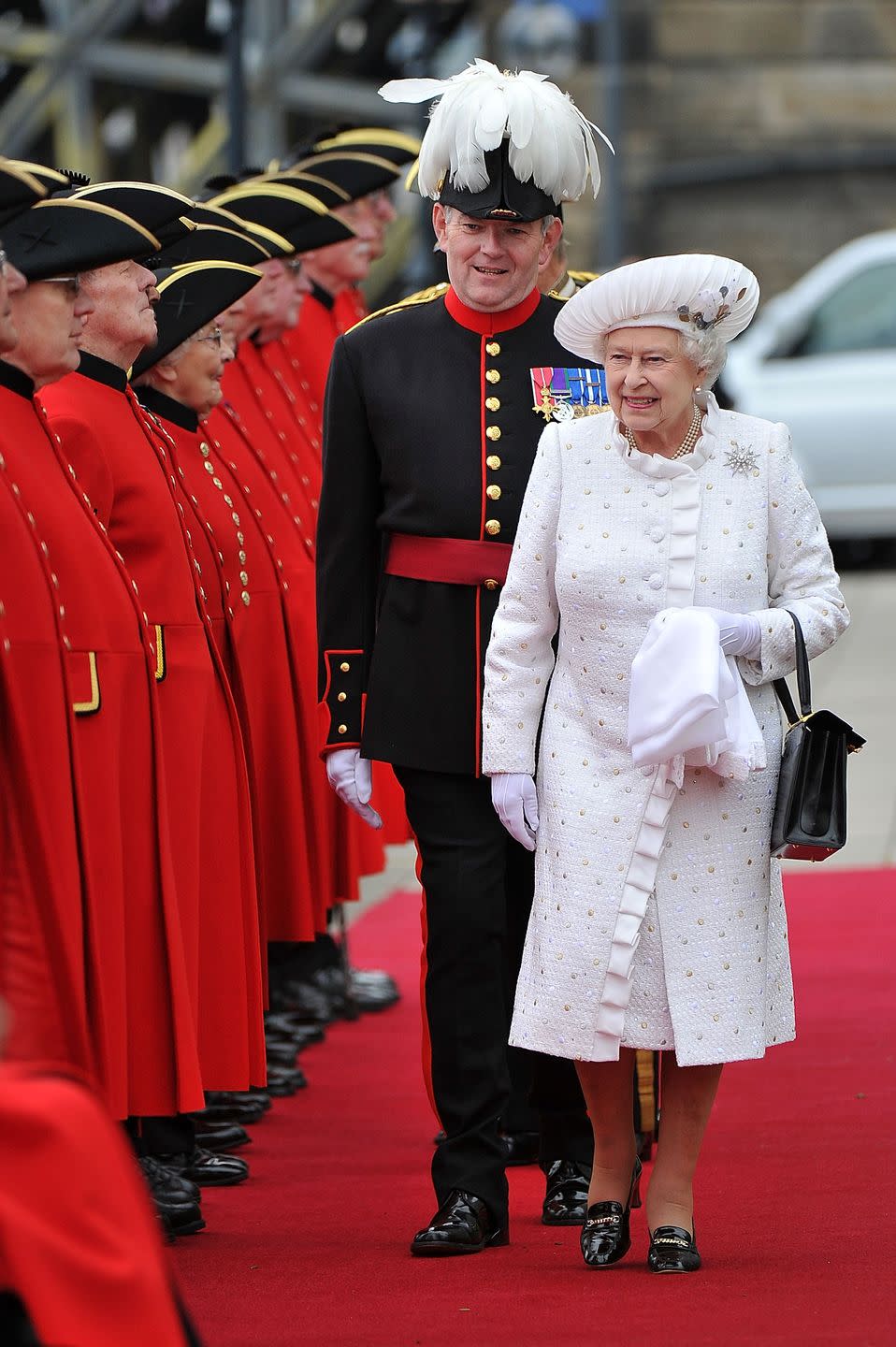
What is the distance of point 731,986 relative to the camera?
4434 mm

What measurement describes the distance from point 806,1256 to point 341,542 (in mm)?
1522

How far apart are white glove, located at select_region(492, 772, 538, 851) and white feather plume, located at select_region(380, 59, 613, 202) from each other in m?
1.09

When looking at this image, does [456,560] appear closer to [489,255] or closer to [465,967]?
[489,255]

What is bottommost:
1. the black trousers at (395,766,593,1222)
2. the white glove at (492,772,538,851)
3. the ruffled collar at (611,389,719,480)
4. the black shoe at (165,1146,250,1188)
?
the black shoe at (165,1146,250,1188)

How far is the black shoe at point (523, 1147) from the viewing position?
5488 mm

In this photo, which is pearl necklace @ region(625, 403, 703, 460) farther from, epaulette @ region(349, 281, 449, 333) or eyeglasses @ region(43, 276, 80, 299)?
eyeglasses @ region(43, 276, 80, 299)

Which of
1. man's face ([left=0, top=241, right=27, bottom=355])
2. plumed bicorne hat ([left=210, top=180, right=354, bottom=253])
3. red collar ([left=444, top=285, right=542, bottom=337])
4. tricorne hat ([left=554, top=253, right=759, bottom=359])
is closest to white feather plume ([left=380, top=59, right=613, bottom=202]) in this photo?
red collar ([left=444, top=285, right=542, bottom=337])

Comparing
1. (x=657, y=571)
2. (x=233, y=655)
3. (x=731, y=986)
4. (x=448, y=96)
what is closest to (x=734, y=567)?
(x=657, y=571)

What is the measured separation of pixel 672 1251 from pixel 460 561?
1.29 metres

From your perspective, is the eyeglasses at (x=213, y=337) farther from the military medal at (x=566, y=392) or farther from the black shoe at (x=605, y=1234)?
the black shoe at (x=605, y=1234)

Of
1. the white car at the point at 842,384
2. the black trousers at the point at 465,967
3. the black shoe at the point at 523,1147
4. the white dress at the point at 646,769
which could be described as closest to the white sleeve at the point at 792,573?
the white dress at the point at 646,769

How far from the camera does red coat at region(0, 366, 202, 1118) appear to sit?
4.42 meters

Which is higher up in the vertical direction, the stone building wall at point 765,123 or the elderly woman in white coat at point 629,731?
the stone building wall at point 765,123

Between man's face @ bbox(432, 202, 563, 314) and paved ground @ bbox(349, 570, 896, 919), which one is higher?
man's face @ bbox(432, 202, 563, 314)
